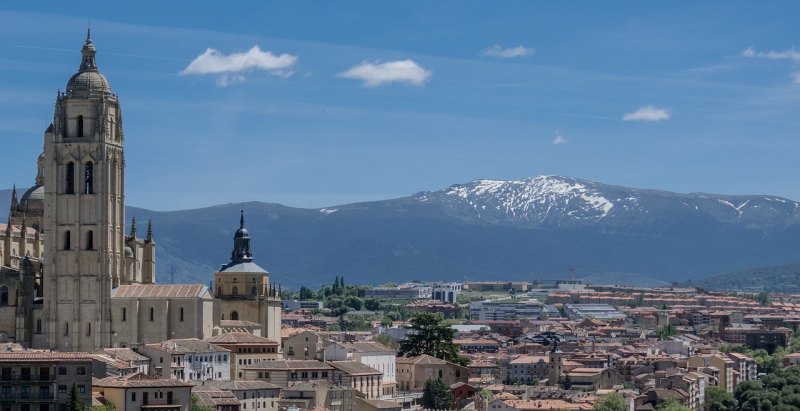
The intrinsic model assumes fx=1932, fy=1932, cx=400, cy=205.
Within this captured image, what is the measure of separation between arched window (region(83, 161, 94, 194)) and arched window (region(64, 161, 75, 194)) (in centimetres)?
54

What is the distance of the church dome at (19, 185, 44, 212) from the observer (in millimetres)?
104500

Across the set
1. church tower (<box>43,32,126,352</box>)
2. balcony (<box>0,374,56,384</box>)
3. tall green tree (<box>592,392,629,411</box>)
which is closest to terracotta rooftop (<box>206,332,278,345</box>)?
church tower (<box>43,32,126,352</box>)

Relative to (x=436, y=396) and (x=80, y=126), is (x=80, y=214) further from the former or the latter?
(x=436, y=396)

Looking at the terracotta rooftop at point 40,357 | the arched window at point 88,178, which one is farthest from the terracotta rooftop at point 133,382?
the arched window at point 88,178

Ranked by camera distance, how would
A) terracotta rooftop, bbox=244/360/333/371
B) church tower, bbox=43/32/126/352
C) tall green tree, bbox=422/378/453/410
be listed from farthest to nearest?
tall green tree, bbox=422/378/453/410 → church tower, bbox=43/32/126/352 → terracotta rooftop, bbox=244/360/333/371

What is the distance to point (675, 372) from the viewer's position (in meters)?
119

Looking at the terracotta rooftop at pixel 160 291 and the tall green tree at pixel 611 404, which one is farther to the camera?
the tall green tree at pixel 611 404

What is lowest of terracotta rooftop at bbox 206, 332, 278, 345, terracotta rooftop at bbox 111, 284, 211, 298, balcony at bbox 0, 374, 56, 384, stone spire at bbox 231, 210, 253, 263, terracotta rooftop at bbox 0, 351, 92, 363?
balcony at bbox 0, 374, 56, 384

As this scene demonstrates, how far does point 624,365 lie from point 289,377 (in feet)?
155

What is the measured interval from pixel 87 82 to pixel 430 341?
2678cm

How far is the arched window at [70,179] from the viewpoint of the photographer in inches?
3602

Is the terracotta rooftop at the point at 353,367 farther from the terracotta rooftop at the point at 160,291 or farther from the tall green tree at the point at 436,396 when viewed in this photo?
the terracotta rooftop at the point at 160,291

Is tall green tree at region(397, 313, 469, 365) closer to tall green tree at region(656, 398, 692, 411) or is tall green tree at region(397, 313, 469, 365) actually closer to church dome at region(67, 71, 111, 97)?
tall green tree at region(656, 398, 692, 411)

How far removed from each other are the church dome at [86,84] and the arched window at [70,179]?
3.42m
